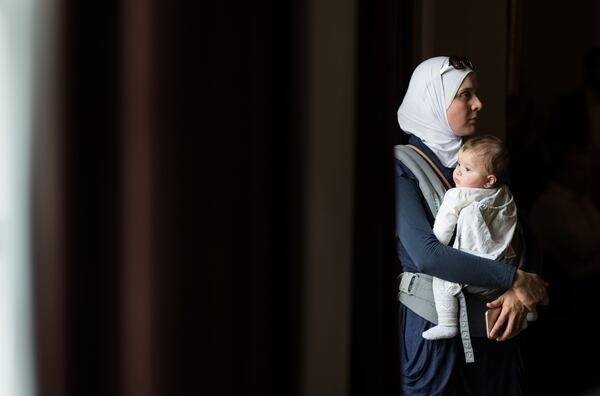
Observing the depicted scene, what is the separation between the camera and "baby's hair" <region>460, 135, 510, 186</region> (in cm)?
110

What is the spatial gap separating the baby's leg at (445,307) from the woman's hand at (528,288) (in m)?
0.09

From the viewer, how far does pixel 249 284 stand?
1013 mm

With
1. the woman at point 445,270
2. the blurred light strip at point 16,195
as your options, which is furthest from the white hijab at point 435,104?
the blurred light strip at point 16,195

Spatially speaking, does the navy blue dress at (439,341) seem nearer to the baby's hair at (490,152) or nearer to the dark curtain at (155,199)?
the baby's hair at (490,152)

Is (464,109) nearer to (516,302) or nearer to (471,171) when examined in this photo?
(471,171)

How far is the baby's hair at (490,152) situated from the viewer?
43.4 inches

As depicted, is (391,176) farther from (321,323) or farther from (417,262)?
(321,323)

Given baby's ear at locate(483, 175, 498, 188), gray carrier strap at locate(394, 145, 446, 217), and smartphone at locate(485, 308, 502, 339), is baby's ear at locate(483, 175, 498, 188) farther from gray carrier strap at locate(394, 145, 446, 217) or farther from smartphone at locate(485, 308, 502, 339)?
smartphone at locate(485, 308, 502, 339)

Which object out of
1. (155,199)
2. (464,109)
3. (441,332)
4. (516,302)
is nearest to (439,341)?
(441,332)

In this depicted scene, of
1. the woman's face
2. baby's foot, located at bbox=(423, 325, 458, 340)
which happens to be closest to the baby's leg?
baby's foot, located at bbox=(423, 325, 458, 340)

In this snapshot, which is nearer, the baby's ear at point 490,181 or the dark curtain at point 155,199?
the dark curtain at point 155,199

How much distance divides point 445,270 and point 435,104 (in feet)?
0.82

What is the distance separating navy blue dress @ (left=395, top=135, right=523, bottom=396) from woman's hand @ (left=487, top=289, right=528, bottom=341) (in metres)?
0.02

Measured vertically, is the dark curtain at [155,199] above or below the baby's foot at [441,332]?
above
